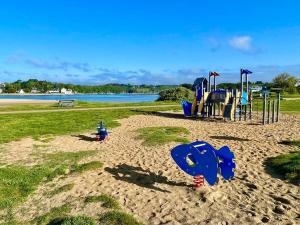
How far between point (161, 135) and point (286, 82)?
78882 millimetres

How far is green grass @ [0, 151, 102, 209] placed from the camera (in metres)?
7.77

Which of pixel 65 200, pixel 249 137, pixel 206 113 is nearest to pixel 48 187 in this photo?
pixel 65 200

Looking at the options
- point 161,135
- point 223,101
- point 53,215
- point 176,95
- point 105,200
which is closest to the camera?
point 53,215

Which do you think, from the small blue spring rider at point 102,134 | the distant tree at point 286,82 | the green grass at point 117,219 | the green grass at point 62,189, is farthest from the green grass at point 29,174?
the distant tree at point 286,82

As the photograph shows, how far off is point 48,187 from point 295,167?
6.72 meters

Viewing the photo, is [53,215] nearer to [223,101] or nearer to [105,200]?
[105,200]

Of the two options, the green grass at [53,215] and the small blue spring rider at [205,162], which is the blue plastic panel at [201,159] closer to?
the small blue spring rider at [205,162]

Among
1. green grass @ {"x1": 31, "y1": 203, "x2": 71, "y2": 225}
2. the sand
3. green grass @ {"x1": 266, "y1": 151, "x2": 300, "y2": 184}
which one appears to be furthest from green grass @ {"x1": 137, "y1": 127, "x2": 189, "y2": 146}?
green grass @ {"x1": 31, "y1": 203, "x2": 71, "y2": 225}

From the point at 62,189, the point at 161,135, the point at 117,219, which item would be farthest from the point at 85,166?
the point at 161,135

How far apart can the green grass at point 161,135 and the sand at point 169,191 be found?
3.03ft

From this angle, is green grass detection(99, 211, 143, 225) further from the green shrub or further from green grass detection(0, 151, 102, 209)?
the green shrub

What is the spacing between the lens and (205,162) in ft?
25.5

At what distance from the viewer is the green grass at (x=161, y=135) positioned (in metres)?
13.7

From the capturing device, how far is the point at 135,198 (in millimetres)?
7391
